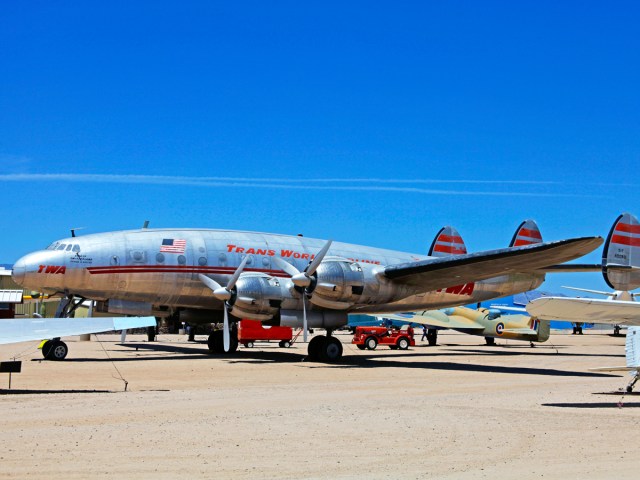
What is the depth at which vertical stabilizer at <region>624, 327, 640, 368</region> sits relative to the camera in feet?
42.5

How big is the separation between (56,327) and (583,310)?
30.2 feet

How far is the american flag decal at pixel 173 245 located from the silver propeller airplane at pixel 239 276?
1.3 inches

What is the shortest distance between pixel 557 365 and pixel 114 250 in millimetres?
15036

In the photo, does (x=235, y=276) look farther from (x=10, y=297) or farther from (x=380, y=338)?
(x=10, y=297)

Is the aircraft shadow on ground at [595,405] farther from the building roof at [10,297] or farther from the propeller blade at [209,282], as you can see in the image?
the building roof at [10,297]

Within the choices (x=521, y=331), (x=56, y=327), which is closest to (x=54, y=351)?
(x=56, y=327)

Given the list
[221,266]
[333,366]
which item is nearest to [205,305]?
[221,266]

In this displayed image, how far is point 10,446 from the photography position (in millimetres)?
8062

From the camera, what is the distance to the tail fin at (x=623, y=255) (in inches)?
1040

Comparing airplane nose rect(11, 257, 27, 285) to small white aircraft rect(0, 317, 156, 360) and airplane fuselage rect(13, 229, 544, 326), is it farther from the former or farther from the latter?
small white aircraft rect(0, 317, 156, 360)

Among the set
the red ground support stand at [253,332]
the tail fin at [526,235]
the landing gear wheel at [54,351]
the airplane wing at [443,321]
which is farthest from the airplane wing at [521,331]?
the landing gear wheel at [54,351]

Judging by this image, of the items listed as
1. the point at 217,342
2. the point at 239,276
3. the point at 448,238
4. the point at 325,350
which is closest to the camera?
the point at 239,276

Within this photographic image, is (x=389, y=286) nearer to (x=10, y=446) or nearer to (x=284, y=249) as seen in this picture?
(x=284, y=249)

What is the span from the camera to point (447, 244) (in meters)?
31.0
